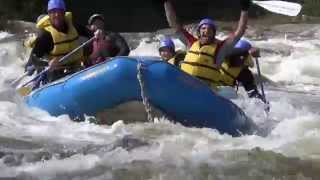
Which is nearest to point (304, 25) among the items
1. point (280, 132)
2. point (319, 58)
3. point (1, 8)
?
point (319, 58)

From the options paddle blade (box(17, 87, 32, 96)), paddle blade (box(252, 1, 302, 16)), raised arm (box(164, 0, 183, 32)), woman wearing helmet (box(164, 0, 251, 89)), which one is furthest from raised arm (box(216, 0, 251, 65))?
paddle blade (box(17, 87, 32, 96))

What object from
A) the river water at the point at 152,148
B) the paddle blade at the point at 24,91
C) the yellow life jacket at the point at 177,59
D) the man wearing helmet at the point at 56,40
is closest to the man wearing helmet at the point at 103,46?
the man wearing helmet at the point at 56,40

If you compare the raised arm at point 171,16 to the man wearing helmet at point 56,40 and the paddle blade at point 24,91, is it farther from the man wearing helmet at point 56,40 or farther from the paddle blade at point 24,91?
the paddle blade at point 24,91

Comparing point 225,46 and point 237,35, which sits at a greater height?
point 237,35

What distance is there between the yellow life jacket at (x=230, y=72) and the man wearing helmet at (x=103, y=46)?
41.1 inches

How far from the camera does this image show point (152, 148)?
670 centimetres

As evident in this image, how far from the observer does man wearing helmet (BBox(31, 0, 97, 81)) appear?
7844 millimetres

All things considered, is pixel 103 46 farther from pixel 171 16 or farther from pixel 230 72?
pixel 230 72

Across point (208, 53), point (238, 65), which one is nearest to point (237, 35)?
point (208, 53)

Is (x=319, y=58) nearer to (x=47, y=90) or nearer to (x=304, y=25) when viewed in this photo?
(x=304, y=25)

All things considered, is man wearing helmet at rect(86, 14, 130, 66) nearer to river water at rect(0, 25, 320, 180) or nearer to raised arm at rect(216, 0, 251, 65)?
river water at rect(0, 25, 320, 180)

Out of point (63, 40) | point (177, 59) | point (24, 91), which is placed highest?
point (63, 40)

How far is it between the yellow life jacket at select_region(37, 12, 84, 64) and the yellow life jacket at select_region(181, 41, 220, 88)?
1198 millimetres

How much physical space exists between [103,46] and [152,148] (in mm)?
1739
